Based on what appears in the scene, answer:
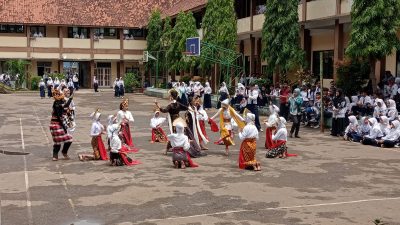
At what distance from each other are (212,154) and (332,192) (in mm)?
4838

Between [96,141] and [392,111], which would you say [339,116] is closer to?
[392,111]

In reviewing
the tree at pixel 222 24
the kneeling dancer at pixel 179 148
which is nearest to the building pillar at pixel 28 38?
the tree at pixel 222 24

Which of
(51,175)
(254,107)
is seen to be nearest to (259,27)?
(254,107)

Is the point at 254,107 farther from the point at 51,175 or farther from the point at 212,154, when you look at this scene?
the point at 51,175

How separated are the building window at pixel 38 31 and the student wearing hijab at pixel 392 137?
1560 inches

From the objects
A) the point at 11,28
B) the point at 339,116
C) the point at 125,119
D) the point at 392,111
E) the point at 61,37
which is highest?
the point at 11,28

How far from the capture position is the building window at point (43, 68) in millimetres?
50406

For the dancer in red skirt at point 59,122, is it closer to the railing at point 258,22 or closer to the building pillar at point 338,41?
the building pillar at point 338,41

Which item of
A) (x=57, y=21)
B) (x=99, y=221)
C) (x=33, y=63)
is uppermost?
(x=57, y=21)

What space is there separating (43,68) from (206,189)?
4369 centimetres

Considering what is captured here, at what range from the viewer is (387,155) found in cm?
1398

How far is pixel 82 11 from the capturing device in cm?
4988

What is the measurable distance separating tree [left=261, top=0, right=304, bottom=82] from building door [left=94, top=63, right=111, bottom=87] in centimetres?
2999

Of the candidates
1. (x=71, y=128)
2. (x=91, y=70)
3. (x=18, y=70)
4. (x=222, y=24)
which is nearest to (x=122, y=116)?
(x=71, y=128)
